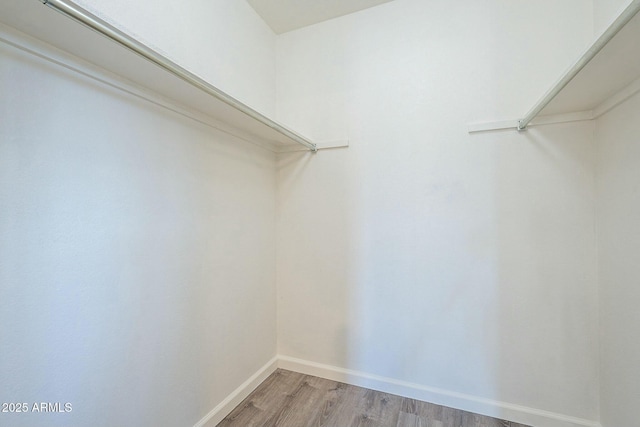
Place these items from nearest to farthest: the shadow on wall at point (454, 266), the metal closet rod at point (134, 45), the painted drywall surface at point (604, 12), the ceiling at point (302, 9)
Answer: the metal closet rod at point (134, 45), the painted drywall surface at point (604, 12), the shadow on wall at point (454, 266), the ceiling at point (302, 9)

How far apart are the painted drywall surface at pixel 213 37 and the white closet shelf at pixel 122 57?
0.28ft

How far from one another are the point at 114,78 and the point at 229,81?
0.82m

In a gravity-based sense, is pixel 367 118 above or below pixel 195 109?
above

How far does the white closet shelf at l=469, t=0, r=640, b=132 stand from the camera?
3.00 ft

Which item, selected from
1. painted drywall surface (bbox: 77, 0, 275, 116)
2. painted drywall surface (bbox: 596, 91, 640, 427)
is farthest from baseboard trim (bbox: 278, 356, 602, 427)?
painted drywall surface (bbox: 77, 0, 275, 116)

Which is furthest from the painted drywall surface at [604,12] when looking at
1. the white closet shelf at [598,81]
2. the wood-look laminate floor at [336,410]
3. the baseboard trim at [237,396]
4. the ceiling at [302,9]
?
the baseboard trim at [237,396]

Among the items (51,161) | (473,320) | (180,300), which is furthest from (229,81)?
(473,320)

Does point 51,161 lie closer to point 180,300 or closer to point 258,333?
point 180,300

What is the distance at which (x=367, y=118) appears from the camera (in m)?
2.06

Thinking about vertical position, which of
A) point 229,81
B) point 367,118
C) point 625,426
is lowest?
point 625,426

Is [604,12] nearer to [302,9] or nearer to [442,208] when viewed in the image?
[442,208]

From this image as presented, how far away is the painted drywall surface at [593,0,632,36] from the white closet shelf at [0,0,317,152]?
1.98 m

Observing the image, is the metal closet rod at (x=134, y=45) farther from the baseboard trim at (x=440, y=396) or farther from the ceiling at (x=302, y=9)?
the baseboard trim at (x=440, y=396)

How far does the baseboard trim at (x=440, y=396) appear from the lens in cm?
160
